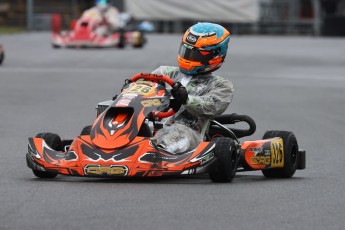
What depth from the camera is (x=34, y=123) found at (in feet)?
42.3

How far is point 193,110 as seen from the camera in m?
8.02

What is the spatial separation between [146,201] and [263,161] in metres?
1.77

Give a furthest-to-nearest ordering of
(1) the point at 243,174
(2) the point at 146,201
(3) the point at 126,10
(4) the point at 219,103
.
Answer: (3) the point at 126,10 → (1) the point at 243,174 → (4) the point at 219,103 → (2) the point at 146,201

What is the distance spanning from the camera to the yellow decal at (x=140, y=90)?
25.3 ft

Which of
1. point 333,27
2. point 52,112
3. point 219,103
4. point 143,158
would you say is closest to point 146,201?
point 143,158

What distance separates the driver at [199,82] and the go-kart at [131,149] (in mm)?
206

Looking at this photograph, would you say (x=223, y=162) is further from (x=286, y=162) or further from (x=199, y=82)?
(x=199, y=82)

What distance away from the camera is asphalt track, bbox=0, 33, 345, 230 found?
6.06 metres

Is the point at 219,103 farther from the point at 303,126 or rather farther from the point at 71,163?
the point at 303,126

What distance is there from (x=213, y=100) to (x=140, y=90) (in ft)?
2.13

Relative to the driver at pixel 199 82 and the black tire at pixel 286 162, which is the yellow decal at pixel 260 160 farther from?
the driver at pixel 199 82

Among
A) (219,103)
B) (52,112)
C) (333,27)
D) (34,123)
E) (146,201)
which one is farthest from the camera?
(333,27)

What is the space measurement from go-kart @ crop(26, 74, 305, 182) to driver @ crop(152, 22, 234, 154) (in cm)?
21

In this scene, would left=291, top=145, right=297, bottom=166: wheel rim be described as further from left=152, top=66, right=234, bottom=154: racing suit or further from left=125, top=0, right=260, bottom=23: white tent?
left=125, top=0, right=260, bottom=23: white tent
